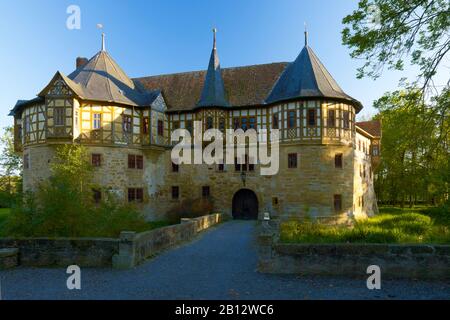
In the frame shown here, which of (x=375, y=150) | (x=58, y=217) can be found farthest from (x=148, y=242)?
(x=375, y=150)

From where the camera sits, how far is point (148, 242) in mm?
11578

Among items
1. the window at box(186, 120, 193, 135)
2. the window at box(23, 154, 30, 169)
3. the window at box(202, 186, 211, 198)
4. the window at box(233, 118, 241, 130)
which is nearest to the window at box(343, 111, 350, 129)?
the window at box(233, 118, 241, 130)

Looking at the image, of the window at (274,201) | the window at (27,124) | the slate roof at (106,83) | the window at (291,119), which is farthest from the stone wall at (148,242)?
the window at (27,124)

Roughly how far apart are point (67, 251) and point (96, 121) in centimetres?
1557

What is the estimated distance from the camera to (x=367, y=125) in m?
38.0

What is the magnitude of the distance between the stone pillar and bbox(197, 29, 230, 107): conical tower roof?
17.6 metres

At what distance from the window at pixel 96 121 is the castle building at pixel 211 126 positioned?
0.07m

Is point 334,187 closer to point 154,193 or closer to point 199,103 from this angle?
point 199,103

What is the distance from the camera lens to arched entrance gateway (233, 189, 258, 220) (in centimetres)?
2705

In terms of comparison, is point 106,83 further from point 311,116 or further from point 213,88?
point 311,116

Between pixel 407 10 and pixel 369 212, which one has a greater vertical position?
pixel 407 10

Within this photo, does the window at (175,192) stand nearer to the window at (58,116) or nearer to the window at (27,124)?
the window at (58,116)

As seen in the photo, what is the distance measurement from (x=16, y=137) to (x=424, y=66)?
2902cm
